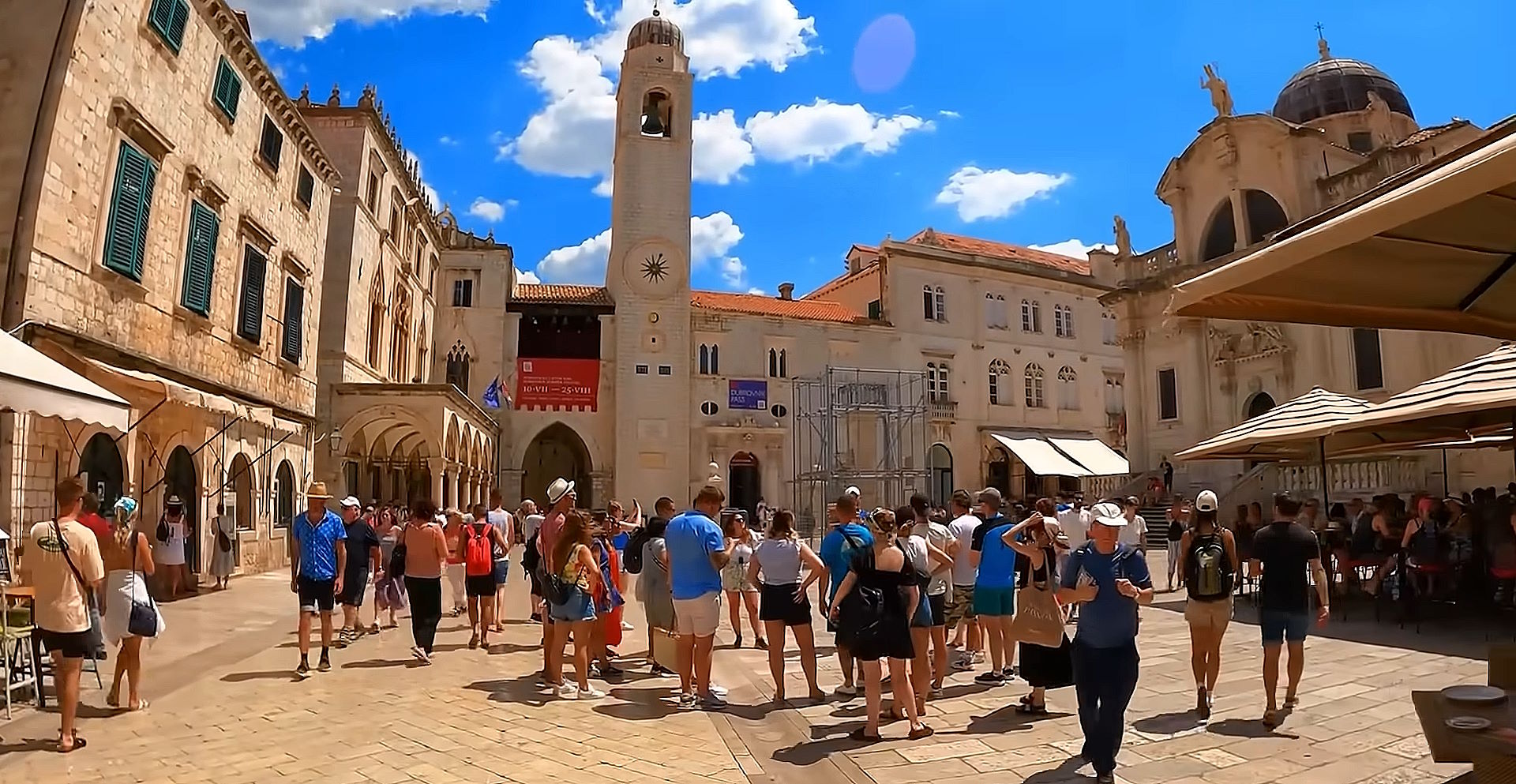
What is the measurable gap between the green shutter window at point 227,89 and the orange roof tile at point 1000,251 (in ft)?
88.4

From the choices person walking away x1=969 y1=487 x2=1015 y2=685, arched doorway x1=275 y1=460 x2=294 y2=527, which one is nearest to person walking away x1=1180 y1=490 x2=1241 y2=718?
person walking away x1=969 y1=487 x2=1015 y2=685

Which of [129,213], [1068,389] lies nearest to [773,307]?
[1068,389]

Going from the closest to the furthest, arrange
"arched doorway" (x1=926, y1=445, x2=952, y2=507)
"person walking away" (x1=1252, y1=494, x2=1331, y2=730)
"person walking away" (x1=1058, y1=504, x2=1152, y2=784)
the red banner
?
1. "person walking away" (x1=1058, y1=504, x2=1152, y2=784)
2. "person walking away" (x1=1252, y1=494, x2=1331, y2=730)
3. the red banner
4. "arched doorway" (x1=926, y1=445, x2=952, y2=507)

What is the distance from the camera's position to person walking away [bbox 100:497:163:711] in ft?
21.0

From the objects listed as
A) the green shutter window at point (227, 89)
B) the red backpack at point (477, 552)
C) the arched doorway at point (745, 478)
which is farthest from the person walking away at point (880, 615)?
the arched doorway at point (745, 478)

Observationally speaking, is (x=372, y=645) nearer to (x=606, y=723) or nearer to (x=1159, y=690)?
Result: (x=606, y=723)

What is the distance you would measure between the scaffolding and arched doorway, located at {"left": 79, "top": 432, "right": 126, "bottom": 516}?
72.4ft

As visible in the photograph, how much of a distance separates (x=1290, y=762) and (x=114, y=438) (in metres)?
13.4

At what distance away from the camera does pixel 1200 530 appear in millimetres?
6605

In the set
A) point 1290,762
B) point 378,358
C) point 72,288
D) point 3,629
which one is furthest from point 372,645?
point 378,358

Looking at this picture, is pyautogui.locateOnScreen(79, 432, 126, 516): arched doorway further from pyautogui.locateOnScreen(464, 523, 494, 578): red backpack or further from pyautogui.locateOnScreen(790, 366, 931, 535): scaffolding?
pyautogui.locateOnScreen(790, 366, 931, 535): scaffolding

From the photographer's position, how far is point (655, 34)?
3600 cm

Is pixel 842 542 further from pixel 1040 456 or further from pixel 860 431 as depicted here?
pixel 1040 456

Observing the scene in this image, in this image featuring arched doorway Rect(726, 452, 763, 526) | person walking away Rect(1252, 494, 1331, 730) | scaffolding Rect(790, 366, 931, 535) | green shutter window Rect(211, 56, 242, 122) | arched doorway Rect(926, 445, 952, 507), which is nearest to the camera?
person walking away Rect(1252, 494, 1331, 730)
